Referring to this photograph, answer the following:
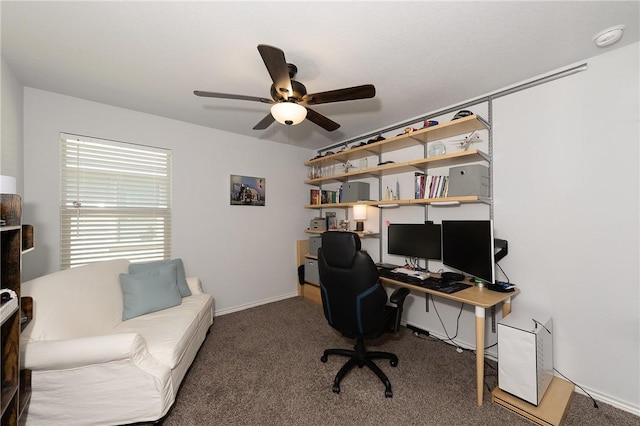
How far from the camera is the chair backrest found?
1817 mm

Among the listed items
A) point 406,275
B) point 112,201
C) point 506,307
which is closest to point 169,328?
point 112,201

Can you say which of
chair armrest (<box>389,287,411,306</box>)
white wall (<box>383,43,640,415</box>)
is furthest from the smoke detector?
chair armrest (<box>389,287,411,306</box>)

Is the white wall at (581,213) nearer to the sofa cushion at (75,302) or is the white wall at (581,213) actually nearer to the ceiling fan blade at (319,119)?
the ceiling fan blade at (319,119)

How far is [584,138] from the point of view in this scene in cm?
186

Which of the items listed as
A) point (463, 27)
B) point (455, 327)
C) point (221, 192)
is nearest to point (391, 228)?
point (455, 327)

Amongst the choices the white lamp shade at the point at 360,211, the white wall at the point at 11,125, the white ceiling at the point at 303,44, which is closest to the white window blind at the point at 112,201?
the white wall at the point at 11,125

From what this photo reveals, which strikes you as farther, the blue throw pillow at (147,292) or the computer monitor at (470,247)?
the blue throw pillow at (147,292)

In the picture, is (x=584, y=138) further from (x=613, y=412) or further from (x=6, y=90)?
(x=6, y=90)

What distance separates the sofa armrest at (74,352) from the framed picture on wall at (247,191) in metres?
2.19

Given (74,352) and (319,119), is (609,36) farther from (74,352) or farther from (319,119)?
(74,352)

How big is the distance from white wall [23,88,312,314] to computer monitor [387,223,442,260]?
67.8 inches

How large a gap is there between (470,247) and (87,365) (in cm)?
279

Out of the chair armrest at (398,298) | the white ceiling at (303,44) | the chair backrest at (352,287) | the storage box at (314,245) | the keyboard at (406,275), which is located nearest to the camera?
the white ceiling at (303,44)

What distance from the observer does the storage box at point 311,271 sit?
3.80m
